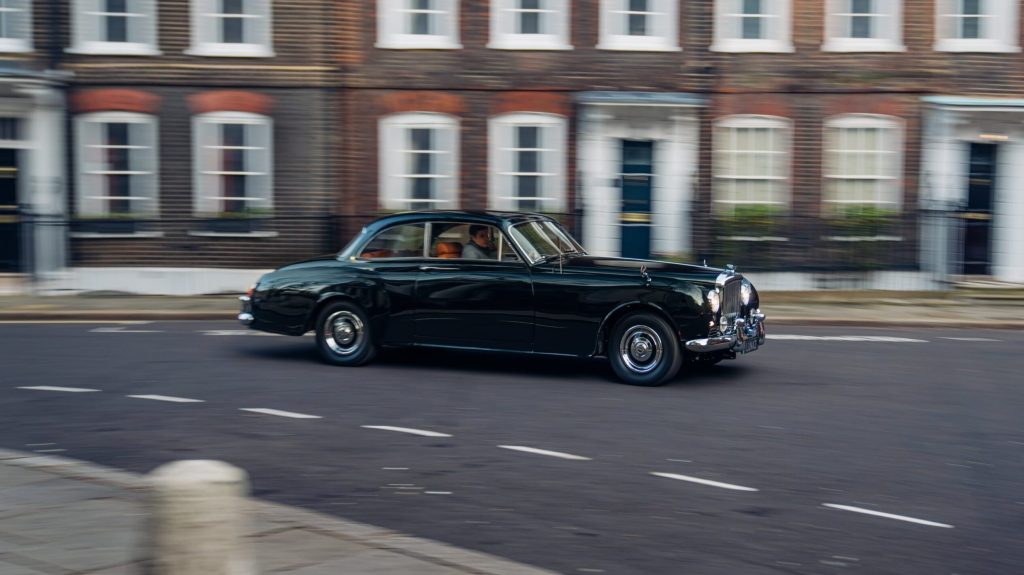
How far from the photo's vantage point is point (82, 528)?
573 cm

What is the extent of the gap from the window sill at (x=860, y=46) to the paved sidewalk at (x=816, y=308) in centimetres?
465

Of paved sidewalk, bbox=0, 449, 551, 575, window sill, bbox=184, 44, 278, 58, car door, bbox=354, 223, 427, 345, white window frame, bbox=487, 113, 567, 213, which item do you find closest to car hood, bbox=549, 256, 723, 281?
car door, bbox=354, 223, 427, 345

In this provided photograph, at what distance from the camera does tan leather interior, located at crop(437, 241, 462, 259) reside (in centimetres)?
1120

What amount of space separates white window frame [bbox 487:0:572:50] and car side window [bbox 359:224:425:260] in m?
10.5

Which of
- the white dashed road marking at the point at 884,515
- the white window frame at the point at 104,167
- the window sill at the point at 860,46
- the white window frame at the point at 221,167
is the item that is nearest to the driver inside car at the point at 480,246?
the white dashed road marking at the point at 884,515

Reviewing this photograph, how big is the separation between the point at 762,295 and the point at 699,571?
568 inches

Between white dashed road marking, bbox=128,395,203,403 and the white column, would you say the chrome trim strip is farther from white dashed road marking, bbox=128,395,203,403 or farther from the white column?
the white column

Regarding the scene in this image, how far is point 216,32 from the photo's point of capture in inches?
833

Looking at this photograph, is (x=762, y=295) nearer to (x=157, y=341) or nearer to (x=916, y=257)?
(x=916, y=257)

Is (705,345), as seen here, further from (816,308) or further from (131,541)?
(816,308)

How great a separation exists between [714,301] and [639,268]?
78 cm

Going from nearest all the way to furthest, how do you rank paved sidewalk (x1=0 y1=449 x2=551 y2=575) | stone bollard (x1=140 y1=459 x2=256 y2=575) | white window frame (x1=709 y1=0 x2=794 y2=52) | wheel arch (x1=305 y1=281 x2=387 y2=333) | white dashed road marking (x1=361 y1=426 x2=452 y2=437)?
stone bollard (x1=140 y1=459 x2=256 y2=575)
paved sidewalk (x1=0 y1=449 x2=551 y2=575)
white dashed road marking (x1=361 y1=426 x2=452 y2=437)
wheel arch (x1=305 y1=281 x2=387 y2=333)
white window frame (x1=709 y1=0 x2=794 y2=52)

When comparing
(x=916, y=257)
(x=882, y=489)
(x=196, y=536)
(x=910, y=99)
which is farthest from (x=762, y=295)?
(x=196, y=536)

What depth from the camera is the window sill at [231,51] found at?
21.0 meters
